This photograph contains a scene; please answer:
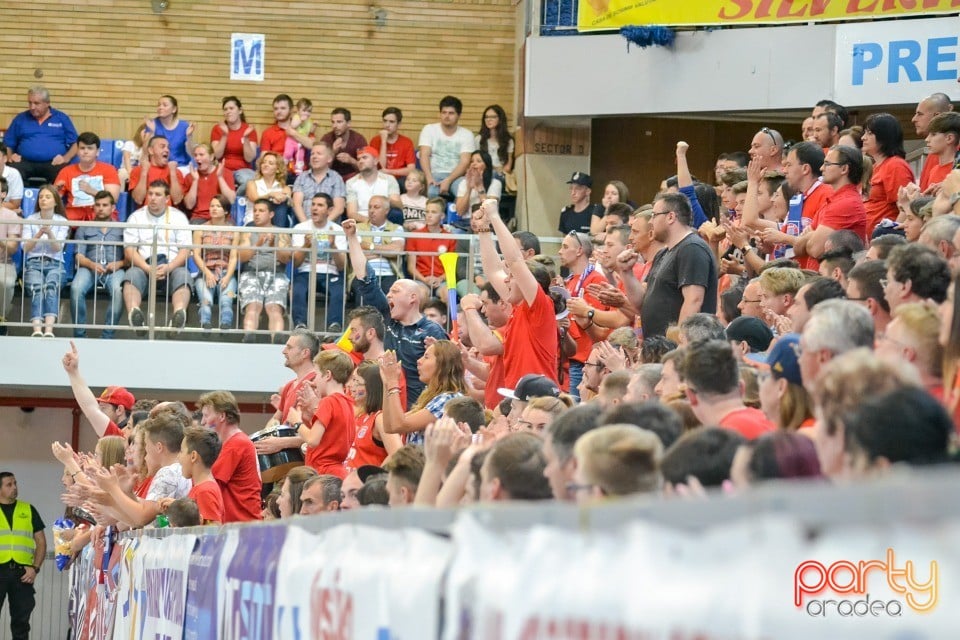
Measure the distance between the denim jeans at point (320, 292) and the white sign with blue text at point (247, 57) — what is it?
17.3 feet

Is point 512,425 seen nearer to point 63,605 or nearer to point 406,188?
point 406,188

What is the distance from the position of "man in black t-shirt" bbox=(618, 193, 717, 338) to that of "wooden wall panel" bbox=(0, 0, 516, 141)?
10.3m

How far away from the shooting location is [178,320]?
1338cm

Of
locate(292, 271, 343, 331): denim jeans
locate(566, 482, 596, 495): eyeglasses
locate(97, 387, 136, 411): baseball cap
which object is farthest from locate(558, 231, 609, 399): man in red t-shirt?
locate(566, 482, 596, 495): eyeglasses

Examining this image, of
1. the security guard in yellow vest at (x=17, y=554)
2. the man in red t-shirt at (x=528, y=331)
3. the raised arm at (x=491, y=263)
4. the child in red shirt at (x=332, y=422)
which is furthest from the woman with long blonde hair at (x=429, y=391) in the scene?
the security guard in yellow vest at (x=17, y=554)

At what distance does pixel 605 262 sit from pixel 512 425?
260 centimetres

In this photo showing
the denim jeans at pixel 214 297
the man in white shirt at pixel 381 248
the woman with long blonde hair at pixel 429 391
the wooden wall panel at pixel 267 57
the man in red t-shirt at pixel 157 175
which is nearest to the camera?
the woman with long blonde hair at pixel 429 391

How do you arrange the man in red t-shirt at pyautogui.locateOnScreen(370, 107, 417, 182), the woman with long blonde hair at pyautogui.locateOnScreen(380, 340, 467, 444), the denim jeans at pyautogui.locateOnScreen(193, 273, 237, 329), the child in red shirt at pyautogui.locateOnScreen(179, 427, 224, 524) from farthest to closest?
1. the man in red t-shirt at pyautogui.locateOnScreen(370, 107, 417, 182)
2. the denim jeans at pyautogui.locateOnScreen(193, 273, 237, 329)
3. the child in red shirt at pyautogui.locateOnScreen(179, 427, 224, 524)
4. the woman with long blonde hair at pyautogui.locateOnScreen(380, 340, 467, 444)

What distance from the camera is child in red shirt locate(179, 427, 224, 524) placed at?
7.42m

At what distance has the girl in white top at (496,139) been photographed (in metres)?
15.6

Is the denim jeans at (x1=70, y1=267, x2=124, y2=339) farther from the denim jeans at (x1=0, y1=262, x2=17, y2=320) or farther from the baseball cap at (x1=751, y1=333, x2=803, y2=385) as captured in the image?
the baseball cap at (x1=751, y1=333, x2=803, y2=385)

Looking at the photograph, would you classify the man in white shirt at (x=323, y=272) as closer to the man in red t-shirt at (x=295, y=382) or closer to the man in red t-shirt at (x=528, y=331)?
the man in red t-shirt at (x=295, y=382)

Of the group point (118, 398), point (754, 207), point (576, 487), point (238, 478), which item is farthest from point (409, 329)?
point (576, 487)

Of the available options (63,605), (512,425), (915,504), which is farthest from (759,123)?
(915,504)
